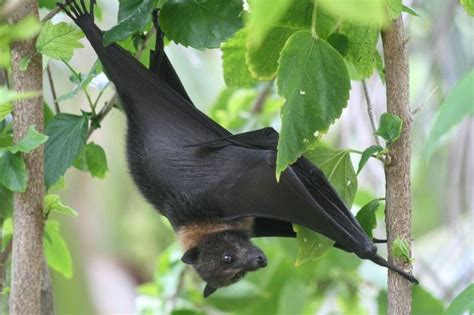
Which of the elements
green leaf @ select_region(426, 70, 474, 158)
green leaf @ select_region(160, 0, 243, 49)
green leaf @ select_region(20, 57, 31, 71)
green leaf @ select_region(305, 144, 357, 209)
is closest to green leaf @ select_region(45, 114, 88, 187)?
green leaf @ select_region(20, 57, 31, 71)

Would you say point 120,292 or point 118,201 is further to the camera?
point 118,201

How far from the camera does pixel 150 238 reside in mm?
10039

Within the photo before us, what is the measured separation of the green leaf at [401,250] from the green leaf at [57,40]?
1.02m

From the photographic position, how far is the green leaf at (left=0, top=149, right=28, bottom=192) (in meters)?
2.26

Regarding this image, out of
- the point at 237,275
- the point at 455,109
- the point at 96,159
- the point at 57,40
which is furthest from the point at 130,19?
the point at 455,109

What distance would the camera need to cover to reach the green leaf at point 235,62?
2760mm

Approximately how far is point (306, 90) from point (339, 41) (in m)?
0.42

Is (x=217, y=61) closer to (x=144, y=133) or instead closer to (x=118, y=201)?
(x=118, y=201)

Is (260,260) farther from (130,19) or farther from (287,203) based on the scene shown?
(130,19)

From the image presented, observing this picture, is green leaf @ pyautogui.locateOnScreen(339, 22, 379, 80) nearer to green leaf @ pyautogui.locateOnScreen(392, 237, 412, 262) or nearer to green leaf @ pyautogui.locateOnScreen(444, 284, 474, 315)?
green leaf @ pyautogui.locateOnScreen(392, 237, 412, 262)

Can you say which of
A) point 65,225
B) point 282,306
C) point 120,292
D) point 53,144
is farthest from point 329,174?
point 120,292

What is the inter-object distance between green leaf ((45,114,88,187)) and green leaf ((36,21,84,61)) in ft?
0.86

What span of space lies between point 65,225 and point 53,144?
5656 mm

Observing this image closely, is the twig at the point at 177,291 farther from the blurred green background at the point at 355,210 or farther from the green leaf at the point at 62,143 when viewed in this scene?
the green leaf at the point at 62,143
